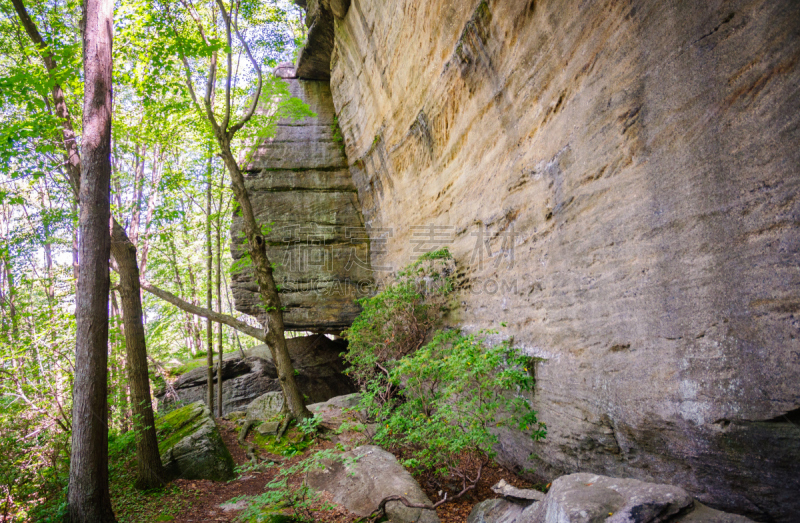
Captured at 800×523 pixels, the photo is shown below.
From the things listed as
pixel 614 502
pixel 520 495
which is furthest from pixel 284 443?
pixel 614 502

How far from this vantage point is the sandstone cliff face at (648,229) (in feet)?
8.32

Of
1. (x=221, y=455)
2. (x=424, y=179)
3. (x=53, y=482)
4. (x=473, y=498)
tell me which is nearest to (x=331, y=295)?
(x=424, y=179)

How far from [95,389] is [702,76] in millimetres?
6671

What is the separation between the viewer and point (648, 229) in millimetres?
3346

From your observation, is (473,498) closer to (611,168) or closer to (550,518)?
(550,518)

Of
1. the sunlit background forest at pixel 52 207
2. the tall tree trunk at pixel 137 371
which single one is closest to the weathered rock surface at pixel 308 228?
the sunlit background forest at pixel 52 207

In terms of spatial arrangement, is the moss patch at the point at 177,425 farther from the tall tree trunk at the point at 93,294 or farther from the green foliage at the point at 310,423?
the green foliage at the point at 310,423

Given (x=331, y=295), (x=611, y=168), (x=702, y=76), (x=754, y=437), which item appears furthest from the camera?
(x=331, y=295)

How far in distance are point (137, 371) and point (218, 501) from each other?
233 cm

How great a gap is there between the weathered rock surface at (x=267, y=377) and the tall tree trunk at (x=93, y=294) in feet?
27.2

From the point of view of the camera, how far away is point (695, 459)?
2984 millimetres

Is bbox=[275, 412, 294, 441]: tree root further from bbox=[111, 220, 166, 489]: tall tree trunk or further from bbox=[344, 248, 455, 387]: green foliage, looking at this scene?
bbox=[111, 220, 166, 489]: tall tree trunk

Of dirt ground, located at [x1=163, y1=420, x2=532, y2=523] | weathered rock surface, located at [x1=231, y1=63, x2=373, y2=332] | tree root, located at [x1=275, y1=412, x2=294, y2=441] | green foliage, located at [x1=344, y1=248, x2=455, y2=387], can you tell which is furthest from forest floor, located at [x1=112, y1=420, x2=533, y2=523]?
weathered rock surface, located at [x1=231, y1=63, x2=373, y2=332]

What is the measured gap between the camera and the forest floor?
4555 mm
